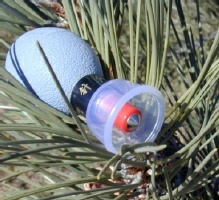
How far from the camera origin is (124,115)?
0.43 m

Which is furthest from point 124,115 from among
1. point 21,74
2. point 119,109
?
point 21,74

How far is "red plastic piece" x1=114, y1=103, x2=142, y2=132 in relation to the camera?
430 mm

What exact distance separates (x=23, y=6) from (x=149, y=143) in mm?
241

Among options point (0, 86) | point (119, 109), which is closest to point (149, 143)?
point (119, 109)

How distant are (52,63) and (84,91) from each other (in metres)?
0.04

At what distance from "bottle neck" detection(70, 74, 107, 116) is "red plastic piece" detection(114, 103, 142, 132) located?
5 cm

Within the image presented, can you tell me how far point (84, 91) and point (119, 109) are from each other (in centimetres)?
6

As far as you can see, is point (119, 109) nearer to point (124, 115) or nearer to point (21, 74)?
point (124, 115)

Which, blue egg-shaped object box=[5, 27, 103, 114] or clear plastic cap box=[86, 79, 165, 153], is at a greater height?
blue egg-shaped object box=[5, 27, 103, 114]

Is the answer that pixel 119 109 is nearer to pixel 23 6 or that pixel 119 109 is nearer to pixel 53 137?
pixel 53 137

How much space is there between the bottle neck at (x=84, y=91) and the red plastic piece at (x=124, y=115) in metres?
0.05

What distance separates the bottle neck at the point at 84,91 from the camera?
470 mm

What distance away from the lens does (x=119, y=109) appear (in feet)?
1.40

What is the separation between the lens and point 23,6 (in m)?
Answer: 0.58
